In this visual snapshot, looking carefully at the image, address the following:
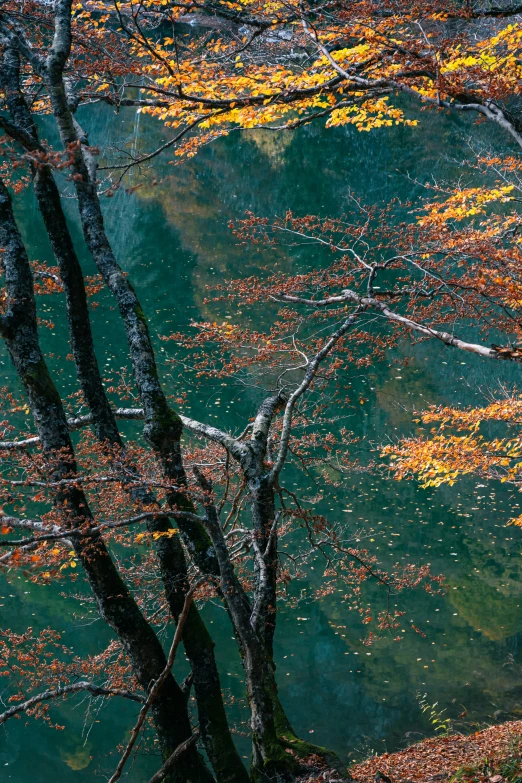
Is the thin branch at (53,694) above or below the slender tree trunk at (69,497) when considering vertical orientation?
below

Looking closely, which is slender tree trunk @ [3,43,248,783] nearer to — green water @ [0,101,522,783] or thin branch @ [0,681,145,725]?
thin branch @ [0,681,145,725]

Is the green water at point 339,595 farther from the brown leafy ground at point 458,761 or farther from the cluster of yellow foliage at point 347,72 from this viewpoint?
the cluster of yellow foliage at point 347,72

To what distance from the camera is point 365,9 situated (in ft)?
17.1

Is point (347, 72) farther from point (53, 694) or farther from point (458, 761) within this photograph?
point (458, 761)

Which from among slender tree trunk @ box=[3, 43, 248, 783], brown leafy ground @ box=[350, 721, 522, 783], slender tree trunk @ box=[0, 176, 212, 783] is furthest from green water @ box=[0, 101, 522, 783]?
slender tree trunk @ box=[0, 176, 212, 783]

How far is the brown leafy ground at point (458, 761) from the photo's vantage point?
14.0 ft

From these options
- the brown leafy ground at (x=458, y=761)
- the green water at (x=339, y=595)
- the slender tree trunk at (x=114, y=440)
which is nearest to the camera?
the brown leafy ground at (x=458, y=761)

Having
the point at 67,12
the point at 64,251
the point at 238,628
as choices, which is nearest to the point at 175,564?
the point at 238,628

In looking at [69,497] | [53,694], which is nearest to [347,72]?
[69,497]

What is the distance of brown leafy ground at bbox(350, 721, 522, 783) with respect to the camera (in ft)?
14.0

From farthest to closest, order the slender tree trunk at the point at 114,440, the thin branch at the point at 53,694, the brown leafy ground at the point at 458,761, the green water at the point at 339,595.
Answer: the green water at the point at 339,595 < the slender tree trunk at the point at 114,440 < the thin branch at the point at 53,694 < the brown leafy ground at the point at 458,761

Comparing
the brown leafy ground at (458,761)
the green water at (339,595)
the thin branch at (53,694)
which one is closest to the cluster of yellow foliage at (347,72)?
the green water at (339,595)

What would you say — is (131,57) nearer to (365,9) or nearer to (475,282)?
(365,9)

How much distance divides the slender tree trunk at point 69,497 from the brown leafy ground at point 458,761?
4.69ft
